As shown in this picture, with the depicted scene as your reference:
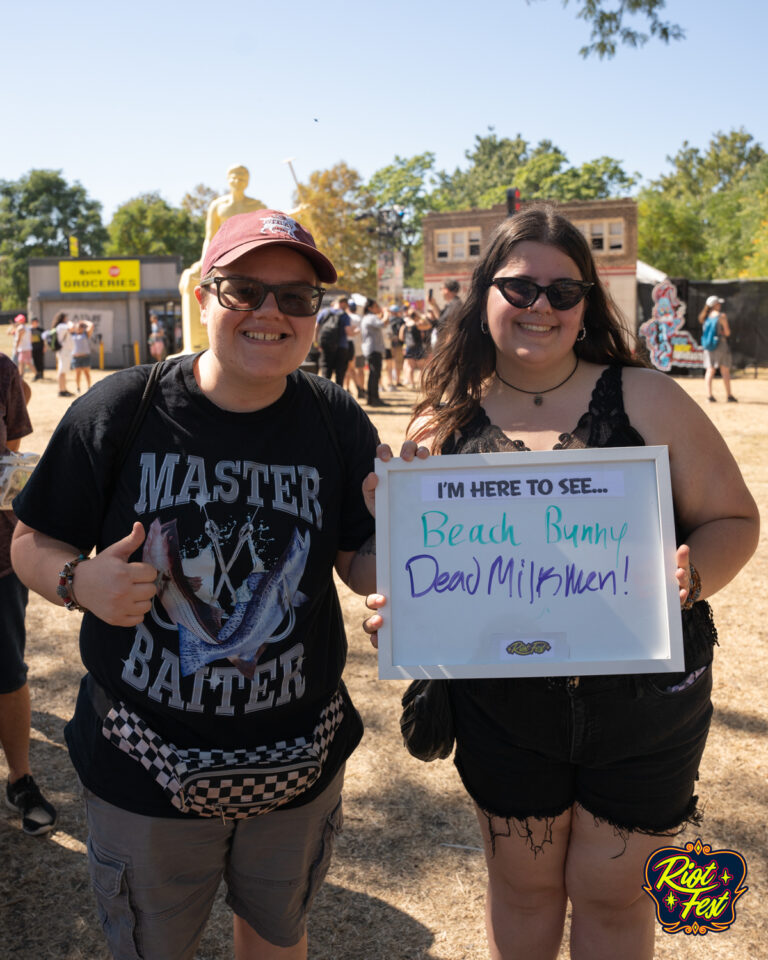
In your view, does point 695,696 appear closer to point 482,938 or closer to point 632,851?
point 632,851

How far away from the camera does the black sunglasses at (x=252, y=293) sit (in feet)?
5.84

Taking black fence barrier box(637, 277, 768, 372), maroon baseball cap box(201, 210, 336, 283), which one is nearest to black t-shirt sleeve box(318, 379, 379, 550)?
maroon baseball cap box(201, 210, 336, 283)

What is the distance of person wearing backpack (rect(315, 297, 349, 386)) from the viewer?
49.8ft

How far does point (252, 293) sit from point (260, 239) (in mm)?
115

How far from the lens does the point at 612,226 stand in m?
43.3

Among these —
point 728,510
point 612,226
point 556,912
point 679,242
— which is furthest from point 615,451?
point 679,242

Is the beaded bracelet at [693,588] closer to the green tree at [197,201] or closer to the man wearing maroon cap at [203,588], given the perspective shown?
the man wearing maroon cap at [203,588]

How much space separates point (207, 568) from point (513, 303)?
0.97 meters

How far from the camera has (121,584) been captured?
165cm

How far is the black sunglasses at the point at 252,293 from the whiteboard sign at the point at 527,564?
0.42 meters

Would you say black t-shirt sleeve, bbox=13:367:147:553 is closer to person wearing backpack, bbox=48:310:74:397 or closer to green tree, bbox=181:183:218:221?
person wearing backpack, bbox=48:310:74:397

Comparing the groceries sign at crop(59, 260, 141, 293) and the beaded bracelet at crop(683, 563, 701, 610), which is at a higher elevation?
the groceries sign at crop(59, 260, 141, 293)

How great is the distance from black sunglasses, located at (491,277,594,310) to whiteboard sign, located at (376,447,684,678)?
16.5 inches

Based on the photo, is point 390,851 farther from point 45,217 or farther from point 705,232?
point 45,217
